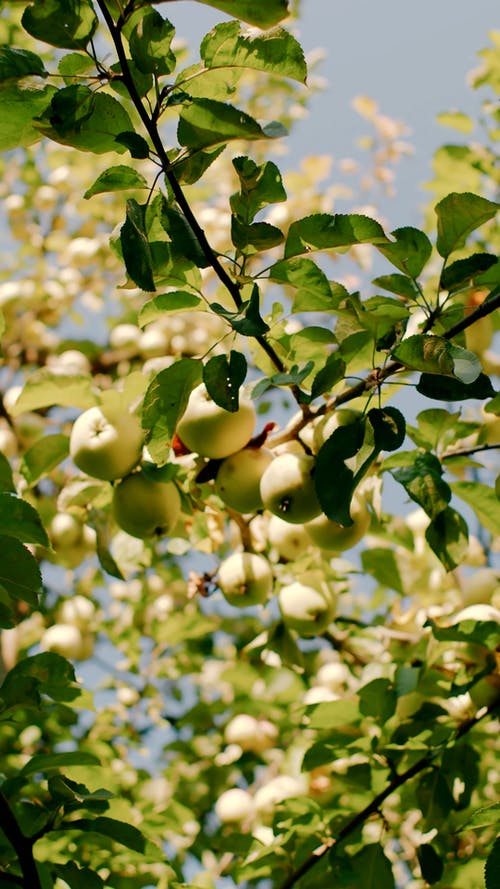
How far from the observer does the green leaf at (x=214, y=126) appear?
926mm

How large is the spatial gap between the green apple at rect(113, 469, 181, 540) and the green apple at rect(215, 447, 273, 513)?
101 millimetres

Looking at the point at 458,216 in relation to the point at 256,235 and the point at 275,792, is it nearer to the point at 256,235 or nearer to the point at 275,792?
the point at 256,235

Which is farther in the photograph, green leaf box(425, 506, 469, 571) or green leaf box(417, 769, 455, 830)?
green leaf box(417, 769, 455, 830)

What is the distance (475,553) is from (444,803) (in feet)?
4.37

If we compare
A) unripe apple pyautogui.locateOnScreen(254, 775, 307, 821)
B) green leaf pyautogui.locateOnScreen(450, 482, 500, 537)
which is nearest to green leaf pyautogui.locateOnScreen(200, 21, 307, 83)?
green leaf pyautogui.locateOnScreen(450, 482, 500, 537)

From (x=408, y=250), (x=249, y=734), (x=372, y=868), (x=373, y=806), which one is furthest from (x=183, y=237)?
(x=249, y=734)

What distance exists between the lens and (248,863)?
1563 mm

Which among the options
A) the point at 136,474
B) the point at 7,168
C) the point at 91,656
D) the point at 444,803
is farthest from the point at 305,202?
the point at 444,803

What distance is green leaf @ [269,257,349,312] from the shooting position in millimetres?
1142

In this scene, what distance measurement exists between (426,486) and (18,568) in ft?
2.09

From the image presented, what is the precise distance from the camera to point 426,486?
1.28m

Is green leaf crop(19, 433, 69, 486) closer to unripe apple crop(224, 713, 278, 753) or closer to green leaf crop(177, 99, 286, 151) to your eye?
green leaf crop(177, 99, 286, 151)

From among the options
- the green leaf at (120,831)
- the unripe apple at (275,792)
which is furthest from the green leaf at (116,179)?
the unripe apple at (275,792)

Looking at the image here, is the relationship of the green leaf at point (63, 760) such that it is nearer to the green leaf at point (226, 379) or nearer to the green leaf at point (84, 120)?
the green leaf at point (226, 379)
